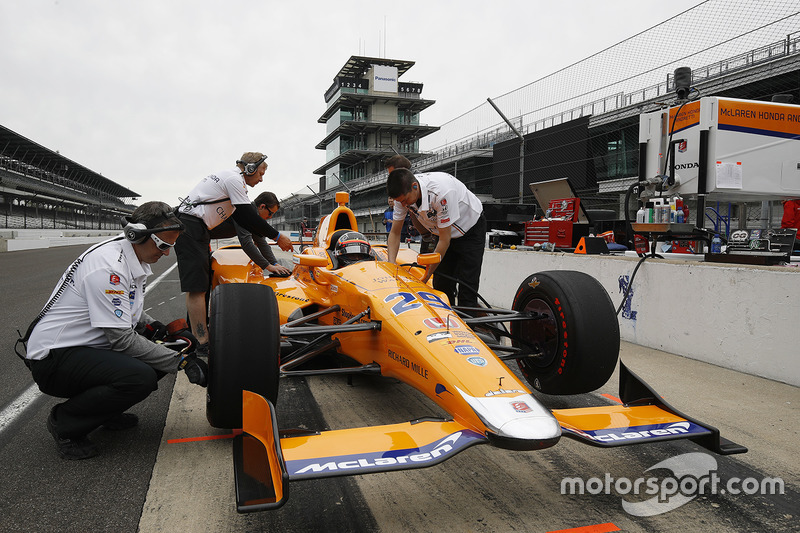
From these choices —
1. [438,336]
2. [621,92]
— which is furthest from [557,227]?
[438,336]

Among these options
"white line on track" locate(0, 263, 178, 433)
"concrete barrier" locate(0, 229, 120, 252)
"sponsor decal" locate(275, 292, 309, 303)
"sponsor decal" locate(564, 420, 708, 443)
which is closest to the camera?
"sponsor decal" locate(564, 420, 708, 443)

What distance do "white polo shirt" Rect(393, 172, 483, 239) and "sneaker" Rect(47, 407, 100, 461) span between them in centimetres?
274

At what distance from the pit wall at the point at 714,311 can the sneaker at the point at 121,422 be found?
439cm

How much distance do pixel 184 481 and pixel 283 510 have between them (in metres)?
0.56

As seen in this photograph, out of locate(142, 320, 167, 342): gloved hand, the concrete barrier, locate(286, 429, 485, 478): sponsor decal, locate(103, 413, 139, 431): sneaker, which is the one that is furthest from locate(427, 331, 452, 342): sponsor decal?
the concrete barrier

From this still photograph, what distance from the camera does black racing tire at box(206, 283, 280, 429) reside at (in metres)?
2.55

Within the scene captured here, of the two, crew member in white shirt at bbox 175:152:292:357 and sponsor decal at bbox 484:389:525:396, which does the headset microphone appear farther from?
sponsor decal at bbox 484:389:525:396

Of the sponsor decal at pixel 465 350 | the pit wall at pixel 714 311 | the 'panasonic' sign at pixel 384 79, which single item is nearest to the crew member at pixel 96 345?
the sponsor decal at pixel 465 350

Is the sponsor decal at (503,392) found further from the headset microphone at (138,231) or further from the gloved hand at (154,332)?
the gloved hand at (154,332)

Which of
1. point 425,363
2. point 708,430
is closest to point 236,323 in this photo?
point 425,363

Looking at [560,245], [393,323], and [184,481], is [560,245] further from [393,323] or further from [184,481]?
[184,481]

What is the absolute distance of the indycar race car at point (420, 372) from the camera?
201 cm

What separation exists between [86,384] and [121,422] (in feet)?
1.55

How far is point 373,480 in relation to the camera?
2492 mm
